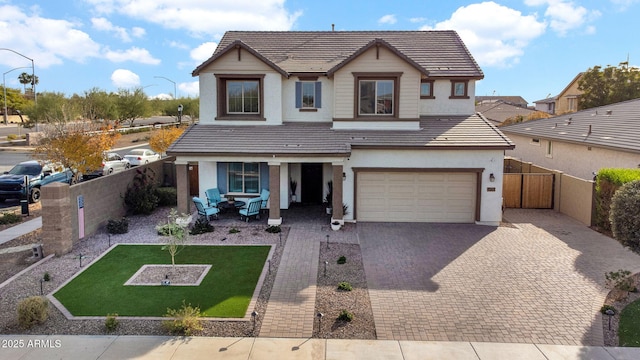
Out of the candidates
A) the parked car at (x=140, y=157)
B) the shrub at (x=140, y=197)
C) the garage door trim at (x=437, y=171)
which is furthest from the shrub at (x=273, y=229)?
the parked car at (x=140, y=157)

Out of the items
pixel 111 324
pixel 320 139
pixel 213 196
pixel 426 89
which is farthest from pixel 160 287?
pixel 426 89

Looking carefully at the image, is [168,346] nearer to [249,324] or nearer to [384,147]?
[249,324]

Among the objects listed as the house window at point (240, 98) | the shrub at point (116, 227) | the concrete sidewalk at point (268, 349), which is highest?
the house window at point (240, 98)

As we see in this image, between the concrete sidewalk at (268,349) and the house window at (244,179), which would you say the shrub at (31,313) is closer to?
the concrete sidewalk at (268,349)

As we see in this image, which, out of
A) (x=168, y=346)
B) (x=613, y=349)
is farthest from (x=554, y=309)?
(x=168, y=346)

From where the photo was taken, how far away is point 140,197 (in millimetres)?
21328

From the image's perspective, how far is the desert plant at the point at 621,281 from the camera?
12656mm

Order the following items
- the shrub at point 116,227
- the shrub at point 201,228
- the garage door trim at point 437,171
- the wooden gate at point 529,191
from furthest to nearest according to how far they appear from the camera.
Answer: the wooden gate at point 529,191
the garage door trim at point 437,171
the shrub at point 201,228
the shrub at point 116,227

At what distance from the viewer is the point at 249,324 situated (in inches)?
426

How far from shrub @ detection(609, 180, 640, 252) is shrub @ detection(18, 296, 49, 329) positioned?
1359cm

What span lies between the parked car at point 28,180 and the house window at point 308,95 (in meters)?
11.8

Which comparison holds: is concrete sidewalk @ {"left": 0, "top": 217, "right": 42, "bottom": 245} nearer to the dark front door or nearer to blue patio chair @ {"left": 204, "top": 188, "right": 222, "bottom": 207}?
blue patio chair @ {"left": 204, "top": 188, "right": 222, "bottom": 207}

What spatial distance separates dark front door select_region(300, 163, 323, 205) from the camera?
76.1ft

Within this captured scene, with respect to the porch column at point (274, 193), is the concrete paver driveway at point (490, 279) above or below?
below
